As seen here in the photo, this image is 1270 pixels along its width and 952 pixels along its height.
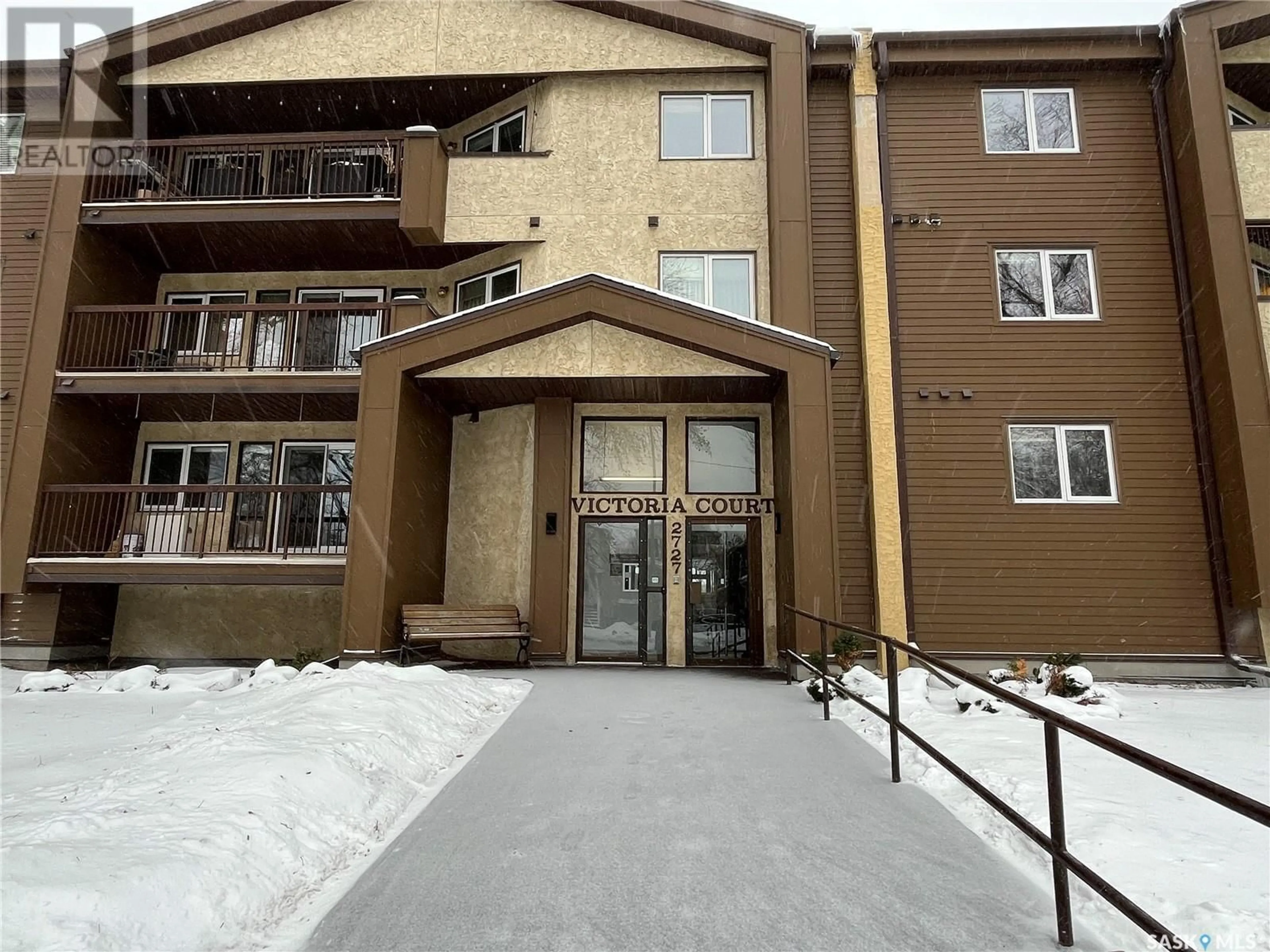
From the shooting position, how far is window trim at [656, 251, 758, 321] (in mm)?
11258

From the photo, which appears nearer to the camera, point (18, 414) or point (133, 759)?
point (133, 759)

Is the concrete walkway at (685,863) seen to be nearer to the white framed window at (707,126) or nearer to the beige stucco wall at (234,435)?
the beige stucco wall at (234,435)

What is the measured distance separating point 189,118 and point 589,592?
39.2 ft

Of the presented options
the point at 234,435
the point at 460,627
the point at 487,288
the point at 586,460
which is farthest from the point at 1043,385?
the point at 234,435

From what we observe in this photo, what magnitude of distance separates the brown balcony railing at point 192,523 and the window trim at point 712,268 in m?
5.92

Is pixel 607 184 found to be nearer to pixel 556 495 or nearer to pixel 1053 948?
pixel 556 495

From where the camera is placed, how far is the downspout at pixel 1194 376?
10016 mm

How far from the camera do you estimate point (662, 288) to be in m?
11.4

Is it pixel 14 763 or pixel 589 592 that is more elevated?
pixel 589 592

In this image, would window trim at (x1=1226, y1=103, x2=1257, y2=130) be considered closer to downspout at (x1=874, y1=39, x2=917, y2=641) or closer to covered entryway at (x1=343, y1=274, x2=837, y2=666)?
downspout at (x1=874, y1=39, x2=917, y2=641)

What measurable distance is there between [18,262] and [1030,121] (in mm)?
17037

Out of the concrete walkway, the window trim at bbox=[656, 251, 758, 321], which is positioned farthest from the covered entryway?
the concrete walkway

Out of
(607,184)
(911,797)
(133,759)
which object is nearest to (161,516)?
(133,759)

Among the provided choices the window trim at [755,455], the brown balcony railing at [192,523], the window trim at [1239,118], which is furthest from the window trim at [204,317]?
the window trim at [1239,118]
